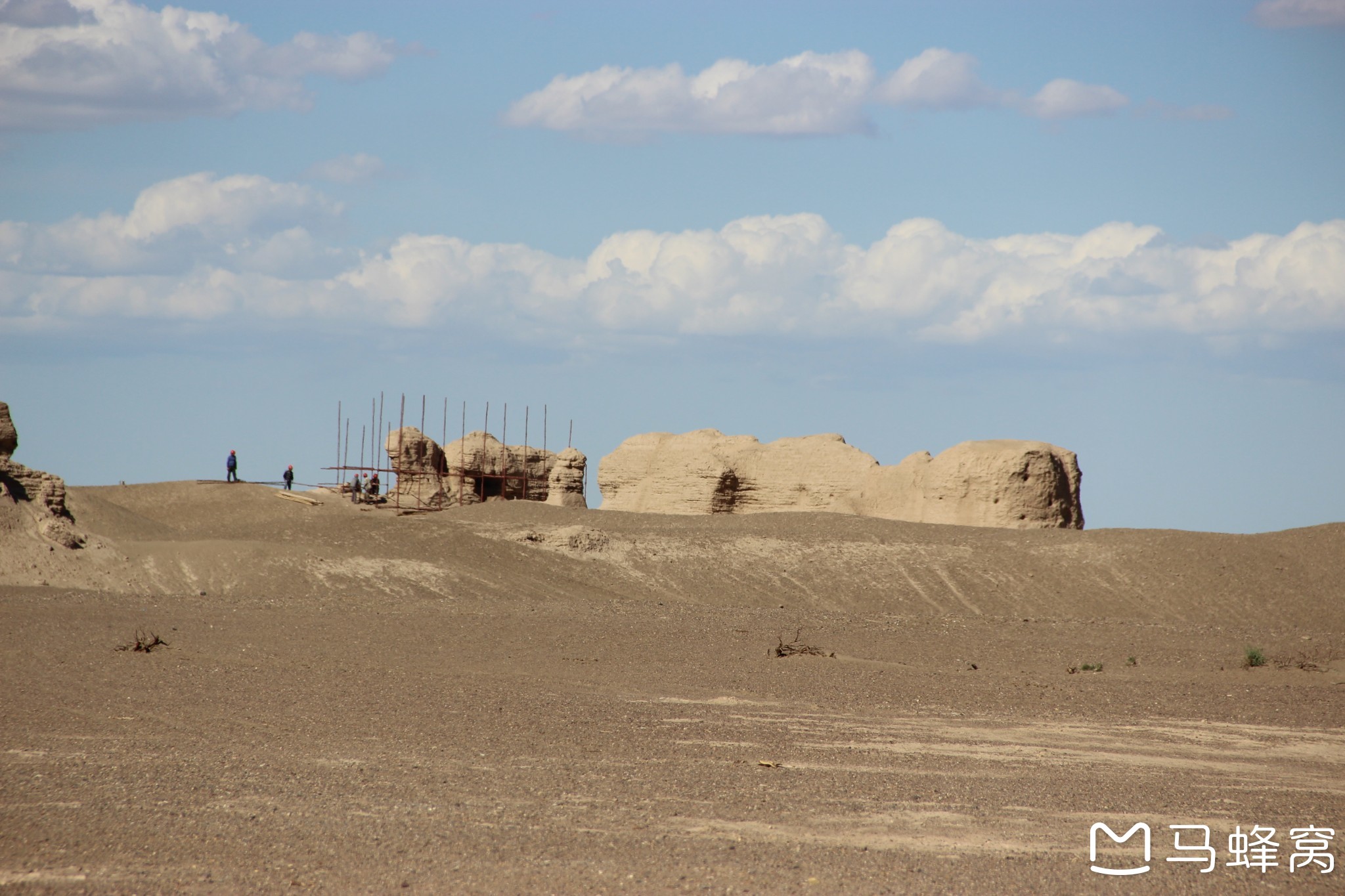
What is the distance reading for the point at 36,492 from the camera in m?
24.8

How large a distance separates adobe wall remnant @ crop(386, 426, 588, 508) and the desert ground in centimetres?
1263

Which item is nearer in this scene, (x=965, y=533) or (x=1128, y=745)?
(x=1128, y=745)

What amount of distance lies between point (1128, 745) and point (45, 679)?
1140 centimetres

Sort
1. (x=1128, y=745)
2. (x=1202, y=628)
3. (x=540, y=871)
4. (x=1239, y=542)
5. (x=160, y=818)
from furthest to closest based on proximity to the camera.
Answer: (x=1239, y=542)
(x=1202, y=628)
(x=1128, y=745)
(x=160, y=818)
(x=540, y=871)

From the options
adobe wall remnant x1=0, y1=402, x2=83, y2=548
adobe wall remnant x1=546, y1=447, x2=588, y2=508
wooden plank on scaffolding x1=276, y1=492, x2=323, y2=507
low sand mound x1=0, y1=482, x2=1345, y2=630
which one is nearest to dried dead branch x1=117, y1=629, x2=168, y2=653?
low sand mound x1=0, y1=482, x2=1345, y2=630

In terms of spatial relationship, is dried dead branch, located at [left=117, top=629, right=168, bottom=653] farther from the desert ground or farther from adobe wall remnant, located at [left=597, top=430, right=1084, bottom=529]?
adobe wall remnant, located at [left=597, top=430, right=1084, bottom=529]

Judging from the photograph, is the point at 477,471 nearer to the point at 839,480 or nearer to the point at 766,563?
the point at 839,480

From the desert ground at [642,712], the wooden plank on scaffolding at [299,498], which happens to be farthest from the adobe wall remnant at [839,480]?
the wooden plank on scaffolding at [299,498]

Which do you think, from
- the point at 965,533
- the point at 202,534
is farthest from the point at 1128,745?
the point at 202,534

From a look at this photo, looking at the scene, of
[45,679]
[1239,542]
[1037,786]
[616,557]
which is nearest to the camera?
[1037,786]

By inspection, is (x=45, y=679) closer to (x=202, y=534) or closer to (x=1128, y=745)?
(x=1128, y=745)

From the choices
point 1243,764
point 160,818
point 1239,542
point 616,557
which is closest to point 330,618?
point 616,557

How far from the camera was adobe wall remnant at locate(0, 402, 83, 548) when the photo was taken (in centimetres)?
2394

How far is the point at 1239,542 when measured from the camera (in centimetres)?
3175
